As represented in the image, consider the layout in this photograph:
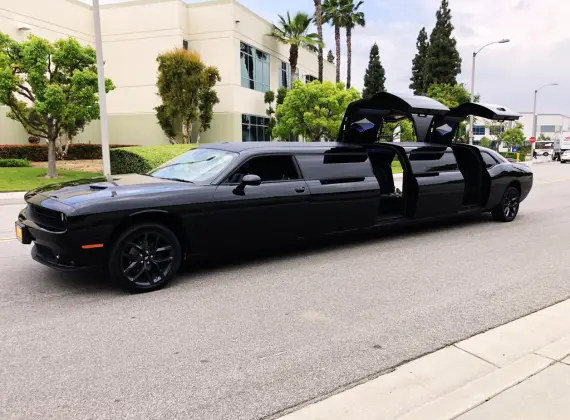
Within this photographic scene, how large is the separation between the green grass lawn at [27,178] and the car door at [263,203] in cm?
1265

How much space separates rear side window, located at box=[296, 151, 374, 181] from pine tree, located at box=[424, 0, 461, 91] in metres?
48.6

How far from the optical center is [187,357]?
353 centimetres

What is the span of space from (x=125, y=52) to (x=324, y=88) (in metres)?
13.0

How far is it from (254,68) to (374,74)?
117 feet

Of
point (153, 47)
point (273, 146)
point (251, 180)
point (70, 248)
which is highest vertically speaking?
point (153, 47)

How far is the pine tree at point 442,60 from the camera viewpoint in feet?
171

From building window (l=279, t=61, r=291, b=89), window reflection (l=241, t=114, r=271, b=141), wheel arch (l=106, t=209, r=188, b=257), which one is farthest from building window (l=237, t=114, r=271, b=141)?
wheel arch (l=106, t=209, r=188, b=257)

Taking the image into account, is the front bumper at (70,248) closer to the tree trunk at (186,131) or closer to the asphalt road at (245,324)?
the asphalt road at (245,324)

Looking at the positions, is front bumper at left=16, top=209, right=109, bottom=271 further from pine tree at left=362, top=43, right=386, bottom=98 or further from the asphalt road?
pine tree at left=362, top=43, right=386, bottom=98

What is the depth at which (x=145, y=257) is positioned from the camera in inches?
195

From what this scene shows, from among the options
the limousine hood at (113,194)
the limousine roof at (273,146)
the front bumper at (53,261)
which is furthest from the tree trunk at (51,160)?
the front bumper at (53,261)

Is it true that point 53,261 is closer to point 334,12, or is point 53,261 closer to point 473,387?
point 473,387

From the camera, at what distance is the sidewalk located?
110 inches

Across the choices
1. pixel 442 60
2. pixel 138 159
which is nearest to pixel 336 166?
pixel 138 159
